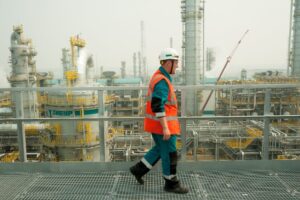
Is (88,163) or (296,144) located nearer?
(88,163)

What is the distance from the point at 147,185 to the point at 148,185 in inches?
0.5

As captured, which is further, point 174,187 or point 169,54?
point 174,187

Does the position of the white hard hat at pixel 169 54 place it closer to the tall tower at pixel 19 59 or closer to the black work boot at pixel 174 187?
the black work boot at pixel 174 187

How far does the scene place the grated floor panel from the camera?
279 centimetres

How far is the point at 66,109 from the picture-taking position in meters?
9.91

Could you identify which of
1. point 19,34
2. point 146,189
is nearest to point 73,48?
point 19,34

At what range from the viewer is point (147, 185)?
9.86ft

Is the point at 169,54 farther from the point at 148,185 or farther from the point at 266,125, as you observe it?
the point at 266,125

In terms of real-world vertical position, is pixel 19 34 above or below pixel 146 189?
above

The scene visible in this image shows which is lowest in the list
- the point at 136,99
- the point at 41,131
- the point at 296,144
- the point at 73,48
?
the point at 296,144

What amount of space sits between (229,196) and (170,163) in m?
0.75

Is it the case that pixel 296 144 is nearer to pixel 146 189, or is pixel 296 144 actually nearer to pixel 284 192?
pixel 284 192

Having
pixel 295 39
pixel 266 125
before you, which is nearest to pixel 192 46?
pixel 295 39

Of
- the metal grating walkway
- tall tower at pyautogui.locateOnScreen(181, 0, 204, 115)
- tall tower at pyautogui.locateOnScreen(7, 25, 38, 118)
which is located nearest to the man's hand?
the metal grating walkway
